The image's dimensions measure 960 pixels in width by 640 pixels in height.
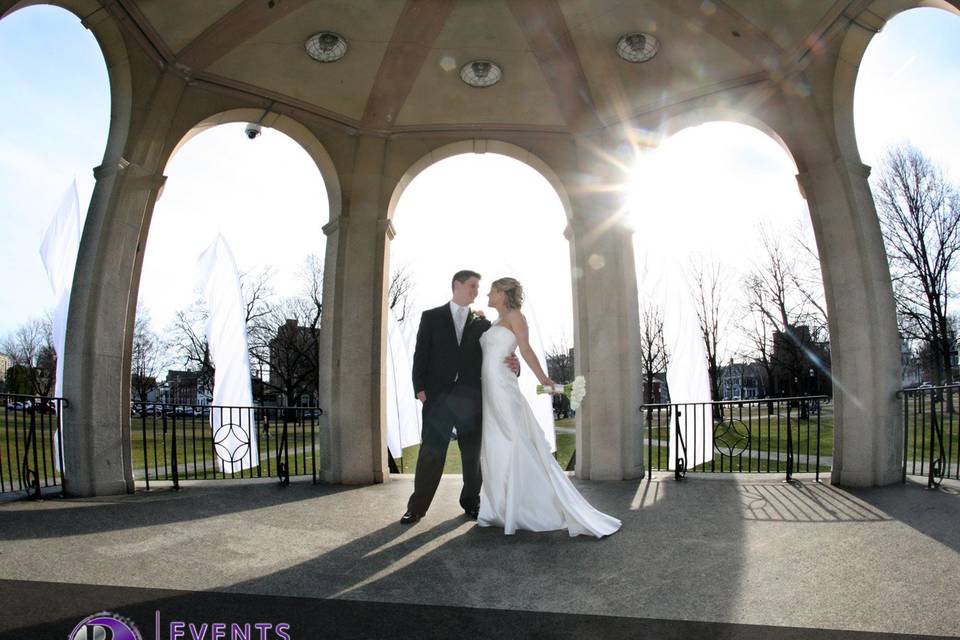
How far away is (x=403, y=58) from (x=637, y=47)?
321 centimetres

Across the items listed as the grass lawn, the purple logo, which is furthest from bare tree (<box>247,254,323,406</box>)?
the purple logo

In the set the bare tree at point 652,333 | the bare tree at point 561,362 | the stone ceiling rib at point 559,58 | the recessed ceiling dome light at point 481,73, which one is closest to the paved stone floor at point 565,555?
the stone ceiling rib at point 559,58

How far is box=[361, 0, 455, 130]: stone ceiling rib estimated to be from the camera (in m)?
7.86

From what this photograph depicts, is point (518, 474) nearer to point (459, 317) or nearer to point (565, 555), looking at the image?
point (565, 555)

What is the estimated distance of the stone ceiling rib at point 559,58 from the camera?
7.80 meters

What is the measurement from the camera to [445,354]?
639 cm

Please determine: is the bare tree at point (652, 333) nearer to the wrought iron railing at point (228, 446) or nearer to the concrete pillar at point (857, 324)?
the concrete pillar at point (857, 324)

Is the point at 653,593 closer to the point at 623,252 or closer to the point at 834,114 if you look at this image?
the point at 623,252

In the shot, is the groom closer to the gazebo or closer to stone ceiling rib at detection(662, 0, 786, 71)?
the gazebo

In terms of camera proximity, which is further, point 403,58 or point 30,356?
point 30,356

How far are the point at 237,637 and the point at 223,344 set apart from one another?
11.4 m

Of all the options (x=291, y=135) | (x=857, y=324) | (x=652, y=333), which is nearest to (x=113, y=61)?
(x=291, y=135)

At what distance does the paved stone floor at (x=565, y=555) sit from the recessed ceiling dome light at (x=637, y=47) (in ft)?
19.3

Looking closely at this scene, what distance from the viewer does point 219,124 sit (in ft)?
30.7
